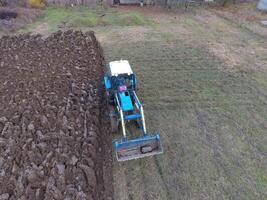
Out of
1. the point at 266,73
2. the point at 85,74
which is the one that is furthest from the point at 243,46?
the point at 85,74

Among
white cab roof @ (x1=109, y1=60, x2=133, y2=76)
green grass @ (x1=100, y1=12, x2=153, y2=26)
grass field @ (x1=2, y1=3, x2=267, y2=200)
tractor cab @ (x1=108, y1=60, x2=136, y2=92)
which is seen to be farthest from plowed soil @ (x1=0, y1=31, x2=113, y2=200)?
green grass @ (x1=100, y1=12, x2=153, y2=26)

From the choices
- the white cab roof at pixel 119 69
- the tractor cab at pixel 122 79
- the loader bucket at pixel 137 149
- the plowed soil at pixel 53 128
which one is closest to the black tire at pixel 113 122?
the plowed soil at pixel 53 128

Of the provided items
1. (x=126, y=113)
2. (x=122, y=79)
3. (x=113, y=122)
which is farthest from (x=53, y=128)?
(x=122, y=79)

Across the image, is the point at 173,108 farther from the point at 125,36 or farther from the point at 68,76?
the point at 125,36

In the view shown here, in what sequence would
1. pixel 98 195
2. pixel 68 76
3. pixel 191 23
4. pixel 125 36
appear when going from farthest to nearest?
pixel 191 23 < pixel 125 36 < pixel 68 76 < pixel 98 195

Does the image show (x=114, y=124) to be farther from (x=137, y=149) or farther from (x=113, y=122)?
(x=137, y=149)

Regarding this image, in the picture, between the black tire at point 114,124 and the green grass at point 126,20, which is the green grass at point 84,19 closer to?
the green grass at point 126,20

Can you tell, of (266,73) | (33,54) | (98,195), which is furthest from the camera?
(33,54)
